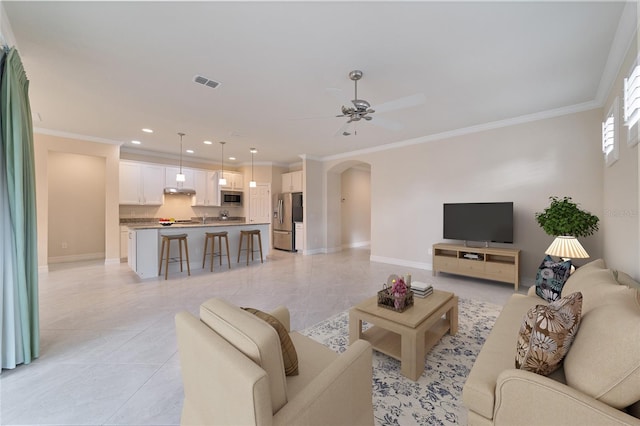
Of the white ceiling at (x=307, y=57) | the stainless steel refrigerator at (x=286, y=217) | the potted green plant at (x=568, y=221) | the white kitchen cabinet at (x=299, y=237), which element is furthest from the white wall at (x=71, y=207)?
the potted green plant at (x=568, y=221)

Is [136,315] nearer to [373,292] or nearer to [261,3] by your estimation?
[373,292]

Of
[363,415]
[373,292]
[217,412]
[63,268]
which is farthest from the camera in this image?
[63,268]

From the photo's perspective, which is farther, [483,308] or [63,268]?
[63,268]

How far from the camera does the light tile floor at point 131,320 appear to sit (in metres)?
1.68

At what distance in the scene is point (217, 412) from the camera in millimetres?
1037

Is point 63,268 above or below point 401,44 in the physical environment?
below

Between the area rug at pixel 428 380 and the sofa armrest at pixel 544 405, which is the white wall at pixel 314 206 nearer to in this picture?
the area rug at pixel 428 380

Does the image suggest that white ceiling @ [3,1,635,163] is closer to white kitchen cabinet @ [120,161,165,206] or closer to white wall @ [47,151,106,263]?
white kitchen cabinet @ [120,161,165,206]

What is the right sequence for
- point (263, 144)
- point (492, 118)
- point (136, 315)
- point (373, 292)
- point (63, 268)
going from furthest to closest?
point (263, 144)
point (63, 268)
point (492, 118)
point (373, 292)
point (136, 315)

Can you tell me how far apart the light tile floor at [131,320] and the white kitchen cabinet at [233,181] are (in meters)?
3.14

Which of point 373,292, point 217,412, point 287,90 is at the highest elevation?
point 287,90

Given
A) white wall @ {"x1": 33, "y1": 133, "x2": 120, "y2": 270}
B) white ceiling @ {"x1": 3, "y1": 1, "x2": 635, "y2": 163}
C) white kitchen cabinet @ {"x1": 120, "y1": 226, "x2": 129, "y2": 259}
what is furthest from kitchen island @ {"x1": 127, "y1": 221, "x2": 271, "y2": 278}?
white ceiling @ {"x1": 3, "y1": 1, "x2": 635, "y2": 163}

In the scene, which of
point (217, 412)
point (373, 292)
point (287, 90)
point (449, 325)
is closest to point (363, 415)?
point (217, 412)

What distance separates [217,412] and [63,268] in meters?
6.47
